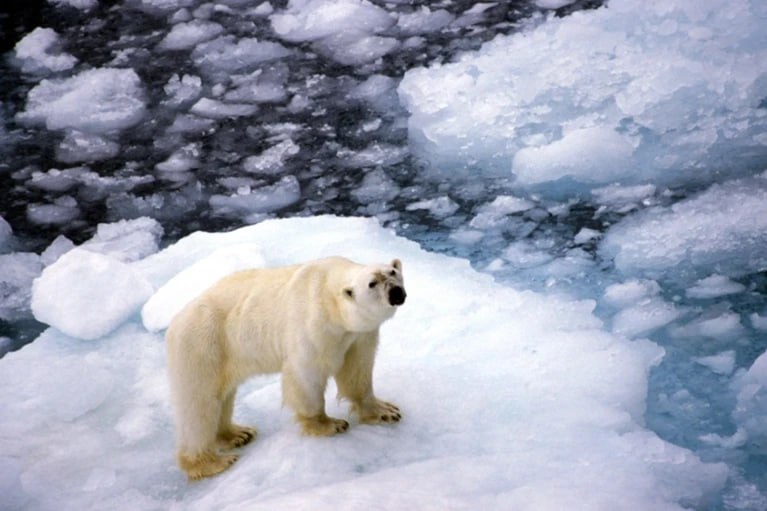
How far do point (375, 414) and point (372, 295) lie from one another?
517mm

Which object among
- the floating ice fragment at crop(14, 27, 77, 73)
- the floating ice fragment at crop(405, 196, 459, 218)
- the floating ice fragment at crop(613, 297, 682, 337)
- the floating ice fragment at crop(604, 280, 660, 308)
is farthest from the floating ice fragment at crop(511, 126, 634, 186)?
the floating ice fragment at crop(14, 27, 77, 73)

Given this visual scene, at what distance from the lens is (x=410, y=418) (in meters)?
2.69

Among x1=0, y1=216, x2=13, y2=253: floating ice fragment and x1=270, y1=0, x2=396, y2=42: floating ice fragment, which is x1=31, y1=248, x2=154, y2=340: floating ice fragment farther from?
x1=270, y1=0, x2=396, y2=42: floating ice fragment

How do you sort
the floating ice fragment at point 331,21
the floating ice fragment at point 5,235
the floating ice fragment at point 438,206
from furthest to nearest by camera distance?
1. the floating ice fragment at point 331,21
2. the floating ice fragment at point 5,235
3. the floating ice fragment at point 438,206

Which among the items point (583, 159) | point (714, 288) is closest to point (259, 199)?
point (583, 159)

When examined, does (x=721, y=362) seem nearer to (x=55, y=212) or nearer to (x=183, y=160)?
(x=183, y=160)

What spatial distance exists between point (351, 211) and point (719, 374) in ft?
6.78

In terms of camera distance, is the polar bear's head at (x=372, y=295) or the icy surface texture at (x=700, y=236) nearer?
the polar bear's head at (x=372, y=295)

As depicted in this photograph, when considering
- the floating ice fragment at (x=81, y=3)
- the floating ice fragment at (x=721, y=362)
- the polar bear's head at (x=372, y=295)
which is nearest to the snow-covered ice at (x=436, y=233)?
the floating ice fragment at (x=721, y=362)

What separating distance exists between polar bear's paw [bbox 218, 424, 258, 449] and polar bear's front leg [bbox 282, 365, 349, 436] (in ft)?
0.87

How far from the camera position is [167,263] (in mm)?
3883

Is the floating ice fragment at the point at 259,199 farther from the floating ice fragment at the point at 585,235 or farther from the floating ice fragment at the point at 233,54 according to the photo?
the floating ice fragment at the point at 233,54

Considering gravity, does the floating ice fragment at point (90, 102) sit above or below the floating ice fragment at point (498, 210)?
below

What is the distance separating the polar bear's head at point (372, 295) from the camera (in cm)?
227
